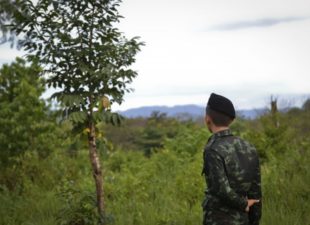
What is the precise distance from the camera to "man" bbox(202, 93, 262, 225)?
3795 mm

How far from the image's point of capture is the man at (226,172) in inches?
149

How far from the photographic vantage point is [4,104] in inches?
658

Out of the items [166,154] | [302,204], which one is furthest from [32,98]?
[302,204]

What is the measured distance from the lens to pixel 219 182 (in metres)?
3.75

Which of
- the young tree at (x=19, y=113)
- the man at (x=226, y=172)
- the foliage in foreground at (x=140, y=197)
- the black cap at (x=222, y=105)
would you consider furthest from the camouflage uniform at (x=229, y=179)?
the young tree at (x=19, y=113)

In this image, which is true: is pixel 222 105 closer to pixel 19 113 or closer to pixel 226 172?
pixel 226 172

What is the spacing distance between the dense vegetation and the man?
302 cm

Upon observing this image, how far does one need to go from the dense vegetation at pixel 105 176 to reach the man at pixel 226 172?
302cm

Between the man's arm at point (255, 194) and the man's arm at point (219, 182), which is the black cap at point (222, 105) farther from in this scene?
the man's arm at point (255, 194)

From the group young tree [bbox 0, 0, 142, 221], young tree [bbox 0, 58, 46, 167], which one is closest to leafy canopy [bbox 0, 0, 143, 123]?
young tree [bbox 0, 0, 142, 221]

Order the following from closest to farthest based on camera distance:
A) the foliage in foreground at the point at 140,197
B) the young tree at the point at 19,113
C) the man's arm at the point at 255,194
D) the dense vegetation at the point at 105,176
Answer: the man's arm at the point at 255,194 → the foliage in foreground at the point at 140,197 → the dense vegetation at the point at 105,176 → the young tree at the point at 19,113

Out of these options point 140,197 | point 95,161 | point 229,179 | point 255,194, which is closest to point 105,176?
point 140,197

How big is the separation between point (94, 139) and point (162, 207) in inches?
98.8

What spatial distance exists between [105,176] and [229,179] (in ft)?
33.1
